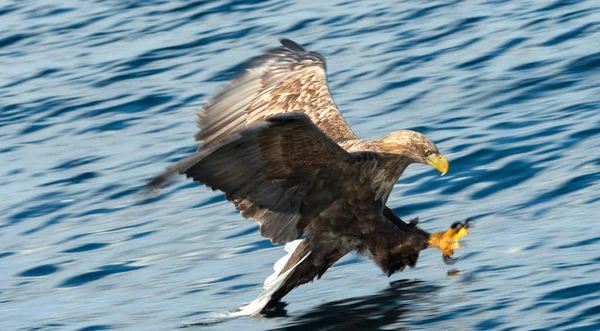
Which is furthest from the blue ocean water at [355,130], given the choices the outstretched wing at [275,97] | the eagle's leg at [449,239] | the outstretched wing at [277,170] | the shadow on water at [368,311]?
the outstretched wing at [275,97]

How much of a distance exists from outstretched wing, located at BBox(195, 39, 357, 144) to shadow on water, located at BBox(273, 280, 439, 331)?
44.7 inches

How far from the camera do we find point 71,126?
11688 millimetres

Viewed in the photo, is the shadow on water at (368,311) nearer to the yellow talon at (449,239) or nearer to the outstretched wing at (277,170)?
the yellow talon at (449,239)

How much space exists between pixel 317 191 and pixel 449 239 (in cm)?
83

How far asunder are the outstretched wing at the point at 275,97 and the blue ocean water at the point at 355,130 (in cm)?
78

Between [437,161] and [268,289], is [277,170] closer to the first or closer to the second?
[268,289]

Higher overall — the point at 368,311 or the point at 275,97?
the point at 275,97

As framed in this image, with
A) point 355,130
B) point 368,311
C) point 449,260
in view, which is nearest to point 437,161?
point 449,260

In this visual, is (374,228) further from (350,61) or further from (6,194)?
(350,61)

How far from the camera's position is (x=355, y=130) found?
1022cm

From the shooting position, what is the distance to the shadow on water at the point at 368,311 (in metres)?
6.72

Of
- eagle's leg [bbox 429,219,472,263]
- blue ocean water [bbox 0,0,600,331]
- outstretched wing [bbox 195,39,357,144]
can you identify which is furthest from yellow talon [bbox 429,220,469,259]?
outstretched wing [bbox 195,39,357,144]

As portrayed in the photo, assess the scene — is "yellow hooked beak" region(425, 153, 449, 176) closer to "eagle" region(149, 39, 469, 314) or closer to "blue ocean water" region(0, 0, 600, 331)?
"eagle" region(149, 39, 469, 314)

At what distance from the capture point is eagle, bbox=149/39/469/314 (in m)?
6.52
